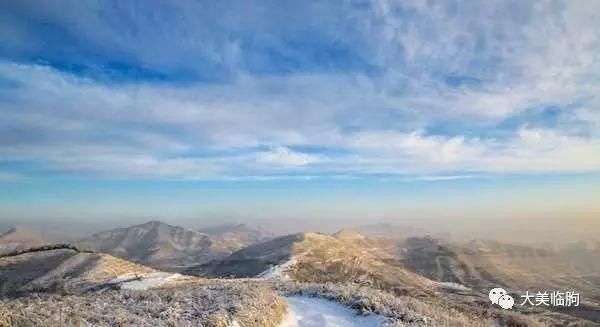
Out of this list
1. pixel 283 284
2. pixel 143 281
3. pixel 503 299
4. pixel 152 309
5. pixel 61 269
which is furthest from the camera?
pixel 61 269

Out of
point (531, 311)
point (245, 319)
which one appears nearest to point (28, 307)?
point (245, 319)

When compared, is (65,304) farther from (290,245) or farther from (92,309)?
(290,245)

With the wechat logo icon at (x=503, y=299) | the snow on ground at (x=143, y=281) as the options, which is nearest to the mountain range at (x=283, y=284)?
the snow on ground at (x=143, y=281)

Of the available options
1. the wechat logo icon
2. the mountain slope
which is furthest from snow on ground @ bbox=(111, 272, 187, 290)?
the wechat logo icon

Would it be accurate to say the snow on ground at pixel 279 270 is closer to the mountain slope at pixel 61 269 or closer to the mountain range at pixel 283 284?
the mountain range at pixel 283 284

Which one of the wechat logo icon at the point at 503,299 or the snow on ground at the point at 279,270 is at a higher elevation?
the wechat logo icon at the point at 503,299

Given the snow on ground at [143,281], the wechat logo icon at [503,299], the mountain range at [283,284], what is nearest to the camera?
the mountain range at [283,284]

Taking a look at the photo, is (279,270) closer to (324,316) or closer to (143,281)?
(143,281)

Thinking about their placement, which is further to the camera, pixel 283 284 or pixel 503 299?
pixel 503 299

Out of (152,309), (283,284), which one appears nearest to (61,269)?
(283,284)

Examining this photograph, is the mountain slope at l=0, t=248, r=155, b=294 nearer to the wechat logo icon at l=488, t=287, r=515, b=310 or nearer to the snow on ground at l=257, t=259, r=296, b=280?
the snow on ground at l=257, t=259, r=296, b=280
